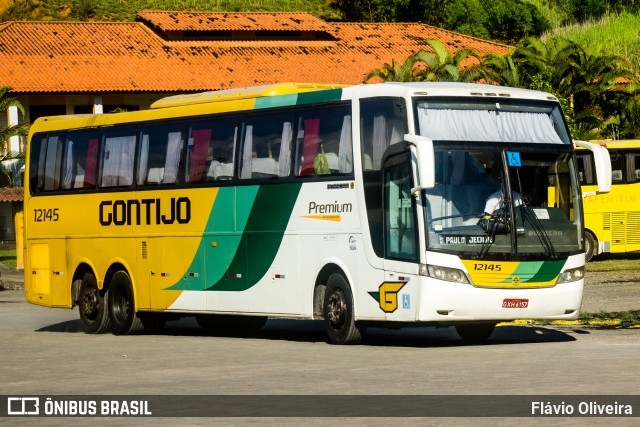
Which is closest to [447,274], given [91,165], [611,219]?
[91,165]

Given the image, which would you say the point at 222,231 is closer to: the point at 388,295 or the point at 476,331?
the point at 388,295

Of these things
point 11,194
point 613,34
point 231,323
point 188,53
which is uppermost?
point 613,34

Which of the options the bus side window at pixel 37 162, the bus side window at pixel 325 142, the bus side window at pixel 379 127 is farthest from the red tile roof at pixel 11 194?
the bus side window at pixel 379 127

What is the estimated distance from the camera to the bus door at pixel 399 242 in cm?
1822

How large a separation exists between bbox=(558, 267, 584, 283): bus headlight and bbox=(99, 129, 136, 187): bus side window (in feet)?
25.8

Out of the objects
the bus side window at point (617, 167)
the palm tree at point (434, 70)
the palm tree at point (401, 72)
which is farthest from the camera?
the palm tree at point (401, 72)

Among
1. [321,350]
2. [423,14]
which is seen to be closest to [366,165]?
[321,350]

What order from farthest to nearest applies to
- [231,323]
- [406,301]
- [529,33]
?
[529,33]
[231,323]
[406,301]

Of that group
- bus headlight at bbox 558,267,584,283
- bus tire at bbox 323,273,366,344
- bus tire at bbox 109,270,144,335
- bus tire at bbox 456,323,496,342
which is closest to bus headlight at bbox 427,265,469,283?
bus headlight at bbox 558,267,584,283

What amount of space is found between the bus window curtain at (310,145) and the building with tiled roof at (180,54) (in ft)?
137

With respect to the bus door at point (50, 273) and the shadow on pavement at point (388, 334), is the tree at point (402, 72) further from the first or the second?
the bus door at point (50, 273)

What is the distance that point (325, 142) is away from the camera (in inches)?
774

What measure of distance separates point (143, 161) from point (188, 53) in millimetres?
45595

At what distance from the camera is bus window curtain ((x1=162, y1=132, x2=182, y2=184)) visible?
882 inches
